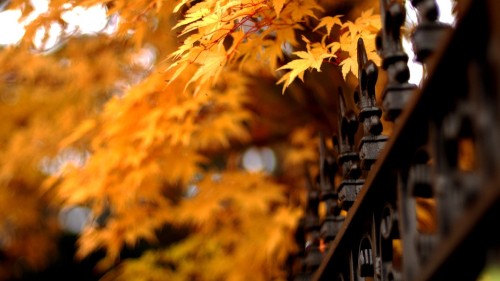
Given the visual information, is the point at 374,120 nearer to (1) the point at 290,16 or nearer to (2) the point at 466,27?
(2) the point at 466,27

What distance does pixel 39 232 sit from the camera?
7996mm

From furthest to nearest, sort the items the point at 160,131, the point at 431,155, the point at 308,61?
1. the point at 160,131
2. the point at 308,61
3. the point at 431,155

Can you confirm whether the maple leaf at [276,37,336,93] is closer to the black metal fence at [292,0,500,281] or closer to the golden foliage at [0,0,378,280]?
the golden foliage at [0,0,378,280]

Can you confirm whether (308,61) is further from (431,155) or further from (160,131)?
(160,131)

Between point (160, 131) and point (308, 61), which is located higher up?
point (308, 61)

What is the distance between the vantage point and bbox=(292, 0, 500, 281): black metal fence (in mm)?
1015

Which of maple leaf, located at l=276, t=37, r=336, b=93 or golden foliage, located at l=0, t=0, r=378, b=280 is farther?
golden foliage, located at l=0, t=0, r=378, b=280

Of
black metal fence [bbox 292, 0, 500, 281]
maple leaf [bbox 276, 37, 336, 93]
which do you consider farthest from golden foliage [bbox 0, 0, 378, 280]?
black metal fence [bbox 292, 0, 500, 281]

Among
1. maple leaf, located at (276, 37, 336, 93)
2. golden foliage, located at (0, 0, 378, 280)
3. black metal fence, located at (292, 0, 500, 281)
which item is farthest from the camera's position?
golden foliage, located at (0, 0, 378, 280)

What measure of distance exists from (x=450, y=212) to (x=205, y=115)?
10.7 ft

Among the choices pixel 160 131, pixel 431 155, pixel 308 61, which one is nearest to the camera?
pixel 431 155

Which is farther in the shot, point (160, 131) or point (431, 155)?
point (160, 131)

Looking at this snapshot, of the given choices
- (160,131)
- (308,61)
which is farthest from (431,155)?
(160,131)

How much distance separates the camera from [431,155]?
1.28 metres
